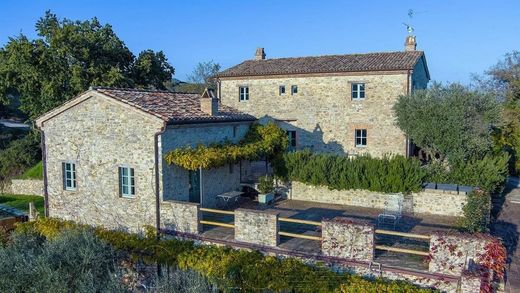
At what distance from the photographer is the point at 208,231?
45.6 feet

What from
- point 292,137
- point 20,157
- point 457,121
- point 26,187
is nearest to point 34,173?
point 26,187

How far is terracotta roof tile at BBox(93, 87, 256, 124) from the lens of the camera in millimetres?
14867

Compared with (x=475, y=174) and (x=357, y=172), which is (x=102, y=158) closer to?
(x=357, y=172)

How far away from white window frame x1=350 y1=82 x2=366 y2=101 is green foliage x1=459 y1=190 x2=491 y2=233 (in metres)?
10.3

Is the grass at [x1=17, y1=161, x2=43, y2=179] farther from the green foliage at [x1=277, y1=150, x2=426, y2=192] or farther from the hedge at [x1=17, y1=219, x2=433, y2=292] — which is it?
the green foliage at [x1=277, y1=150, x2=426, y2=192]

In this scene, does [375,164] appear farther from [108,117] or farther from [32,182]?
[32,182]

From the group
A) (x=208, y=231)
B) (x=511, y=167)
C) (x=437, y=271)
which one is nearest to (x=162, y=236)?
(x=208, y=231)

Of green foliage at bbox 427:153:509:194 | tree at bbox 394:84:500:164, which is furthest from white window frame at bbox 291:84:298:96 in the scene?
green foliage at bbox 427:153:509:194

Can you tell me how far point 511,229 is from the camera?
49.6 feet

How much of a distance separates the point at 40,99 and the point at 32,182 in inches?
217

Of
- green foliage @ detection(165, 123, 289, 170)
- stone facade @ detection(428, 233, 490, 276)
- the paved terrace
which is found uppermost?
green foliage @ detection(165, 123, 289, 170)

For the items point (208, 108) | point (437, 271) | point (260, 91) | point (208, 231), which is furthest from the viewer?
point (260, 91)

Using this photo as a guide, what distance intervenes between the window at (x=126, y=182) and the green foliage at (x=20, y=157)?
58.4ft

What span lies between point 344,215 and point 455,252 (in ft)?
20.2
